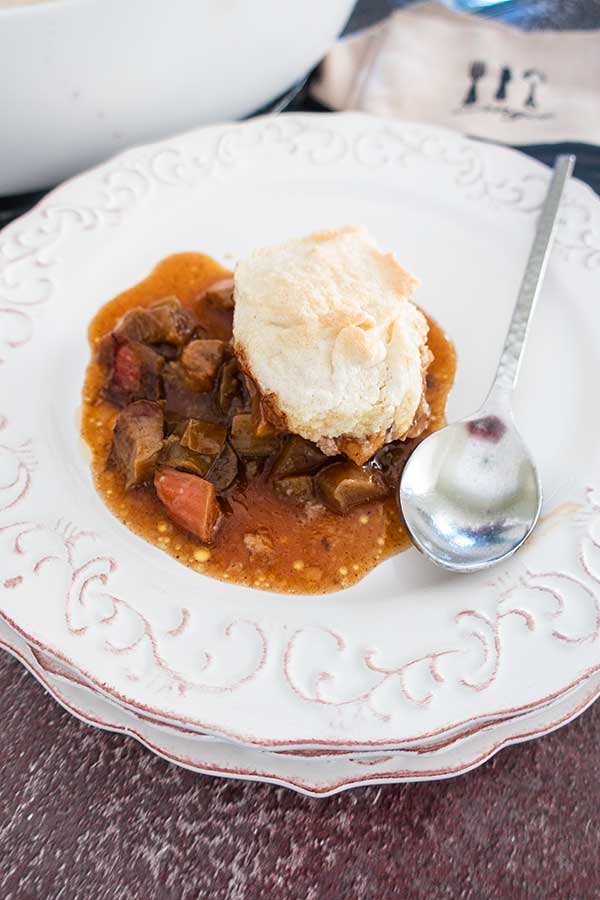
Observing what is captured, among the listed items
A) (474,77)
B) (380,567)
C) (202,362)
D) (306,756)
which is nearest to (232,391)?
(202,362)

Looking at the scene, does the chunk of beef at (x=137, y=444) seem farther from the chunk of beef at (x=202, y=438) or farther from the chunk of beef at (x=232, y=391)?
the chunk of beef at (x=232, y=391)

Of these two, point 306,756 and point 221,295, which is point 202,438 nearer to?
point 221,295

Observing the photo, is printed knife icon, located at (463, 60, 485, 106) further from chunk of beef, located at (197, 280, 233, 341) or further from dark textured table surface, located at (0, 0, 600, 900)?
dark textured table surface, located at (0, 0, 600, 900)

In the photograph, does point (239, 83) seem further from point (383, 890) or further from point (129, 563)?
point (383, 890)

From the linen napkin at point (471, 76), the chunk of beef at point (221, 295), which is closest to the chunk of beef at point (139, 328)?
the chunk of beef at point (221, 295)

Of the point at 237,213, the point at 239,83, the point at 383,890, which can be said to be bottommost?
the point at 383,890

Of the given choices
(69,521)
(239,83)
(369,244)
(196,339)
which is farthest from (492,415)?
(239,83)
